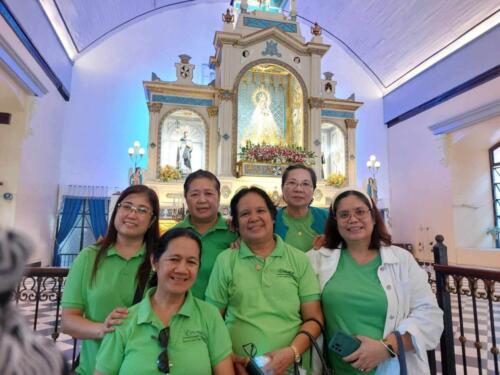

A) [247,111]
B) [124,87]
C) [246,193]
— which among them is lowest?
[246,193]

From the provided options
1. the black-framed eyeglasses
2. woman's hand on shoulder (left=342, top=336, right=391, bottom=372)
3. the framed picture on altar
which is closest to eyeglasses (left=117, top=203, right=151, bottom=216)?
the black-framed eyeglasses

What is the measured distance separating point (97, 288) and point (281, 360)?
31.4 inches

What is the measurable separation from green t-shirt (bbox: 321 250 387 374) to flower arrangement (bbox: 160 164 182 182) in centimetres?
626

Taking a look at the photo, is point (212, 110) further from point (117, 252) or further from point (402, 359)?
point (402, 359)

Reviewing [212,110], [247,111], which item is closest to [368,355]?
[212,110]

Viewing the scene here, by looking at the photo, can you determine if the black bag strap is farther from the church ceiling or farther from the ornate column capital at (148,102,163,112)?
the church ceiling

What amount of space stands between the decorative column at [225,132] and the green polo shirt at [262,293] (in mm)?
6032

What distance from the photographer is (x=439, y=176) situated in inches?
353

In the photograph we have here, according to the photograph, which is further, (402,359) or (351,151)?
(351,151)

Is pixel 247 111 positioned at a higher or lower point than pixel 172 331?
higher

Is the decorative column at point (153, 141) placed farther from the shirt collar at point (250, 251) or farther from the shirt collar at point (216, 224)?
the shirt collar at point (250, 251)

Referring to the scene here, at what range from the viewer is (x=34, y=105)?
6711 millimetres

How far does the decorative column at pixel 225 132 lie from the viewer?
7629 mm

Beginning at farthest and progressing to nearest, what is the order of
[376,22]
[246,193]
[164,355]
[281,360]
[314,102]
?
[376,22], [314,102], [246,193], [281,360], [164,355]
